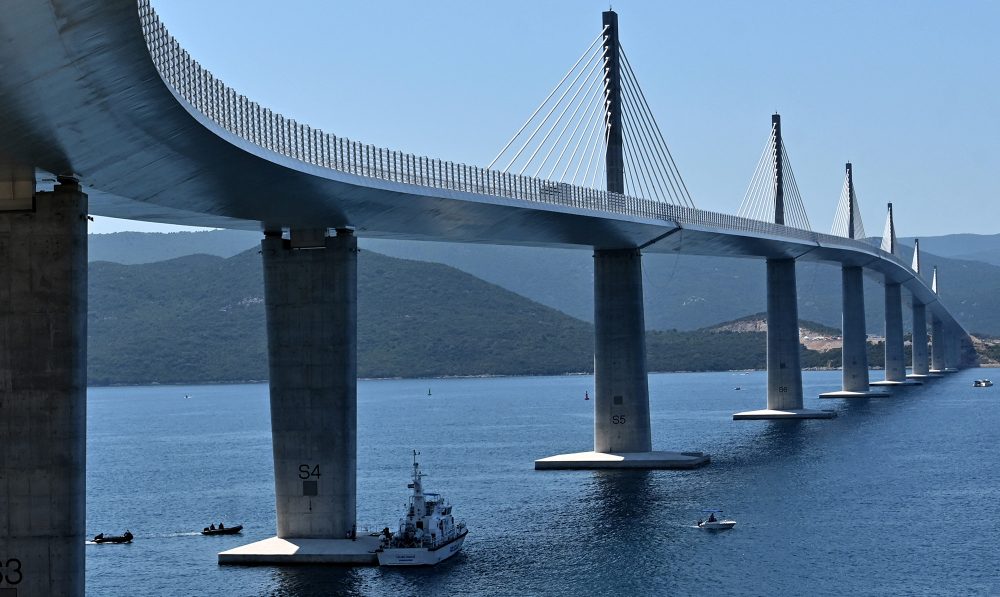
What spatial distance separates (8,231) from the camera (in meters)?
43.7

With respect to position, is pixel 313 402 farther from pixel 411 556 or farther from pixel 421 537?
pixel 411 556

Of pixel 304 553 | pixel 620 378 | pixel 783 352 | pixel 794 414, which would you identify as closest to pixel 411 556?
pixel 304 553

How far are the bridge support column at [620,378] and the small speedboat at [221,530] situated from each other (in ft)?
97.1

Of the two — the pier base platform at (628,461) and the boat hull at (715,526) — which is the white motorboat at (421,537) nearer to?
the boat hull at (715,526)

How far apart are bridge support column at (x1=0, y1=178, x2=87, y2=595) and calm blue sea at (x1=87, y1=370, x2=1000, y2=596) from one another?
45.9 feet

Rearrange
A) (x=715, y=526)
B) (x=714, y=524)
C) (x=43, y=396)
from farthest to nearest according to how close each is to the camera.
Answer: (x=714, y=524), (x=715, y=526), (x=43, y=396)

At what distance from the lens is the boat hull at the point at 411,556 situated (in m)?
61.5

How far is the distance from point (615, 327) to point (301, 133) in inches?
1900

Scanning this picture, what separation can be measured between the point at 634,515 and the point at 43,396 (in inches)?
1524

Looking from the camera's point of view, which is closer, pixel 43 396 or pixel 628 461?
pixel 43 396

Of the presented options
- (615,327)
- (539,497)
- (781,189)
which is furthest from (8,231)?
(781,189)

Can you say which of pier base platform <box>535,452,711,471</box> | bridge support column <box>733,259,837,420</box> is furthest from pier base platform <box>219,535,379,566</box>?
bridge support column <box>733,259,837,420</box>

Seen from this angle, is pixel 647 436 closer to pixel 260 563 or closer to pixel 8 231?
pixel 260 563

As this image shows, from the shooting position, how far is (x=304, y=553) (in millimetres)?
60969
